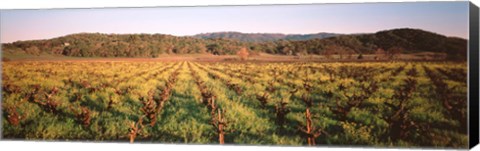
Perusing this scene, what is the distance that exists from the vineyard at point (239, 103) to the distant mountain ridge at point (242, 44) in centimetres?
17

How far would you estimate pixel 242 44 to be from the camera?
11.4 metres

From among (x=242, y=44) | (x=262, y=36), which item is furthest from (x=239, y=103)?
(x=262, y=36)

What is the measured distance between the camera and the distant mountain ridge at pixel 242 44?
1055 cm

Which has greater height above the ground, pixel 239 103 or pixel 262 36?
pixel 262 36

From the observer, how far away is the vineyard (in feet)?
34.7

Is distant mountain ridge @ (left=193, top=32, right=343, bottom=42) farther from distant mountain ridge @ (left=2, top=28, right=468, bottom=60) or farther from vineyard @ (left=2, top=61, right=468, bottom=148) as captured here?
vineyard @ (left=2, top=61, right=468, bottom=148)

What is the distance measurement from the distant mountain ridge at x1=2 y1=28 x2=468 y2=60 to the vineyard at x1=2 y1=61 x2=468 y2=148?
17 cm

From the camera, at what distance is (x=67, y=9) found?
39.3 ft

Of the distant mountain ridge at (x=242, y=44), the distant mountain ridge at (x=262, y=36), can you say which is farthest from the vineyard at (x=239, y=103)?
the distant mountain ridge at (x=262, y=36)

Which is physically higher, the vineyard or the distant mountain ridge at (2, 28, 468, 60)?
the distant mountain ridge at (2, 28, 468, 60)

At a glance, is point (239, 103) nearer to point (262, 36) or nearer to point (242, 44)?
point (242, 44)

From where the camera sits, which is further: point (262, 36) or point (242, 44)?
point (242, 44)

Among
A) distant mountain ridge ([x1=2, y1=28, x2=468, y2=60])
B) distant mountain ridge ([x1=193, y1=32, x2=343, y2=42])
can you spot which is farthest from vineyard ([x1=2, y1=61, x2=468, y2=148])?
distant mountain ridge ([x1=193, y1=32, x2=343, y2=42])

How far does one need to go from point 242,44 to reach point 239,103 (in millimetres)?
766
